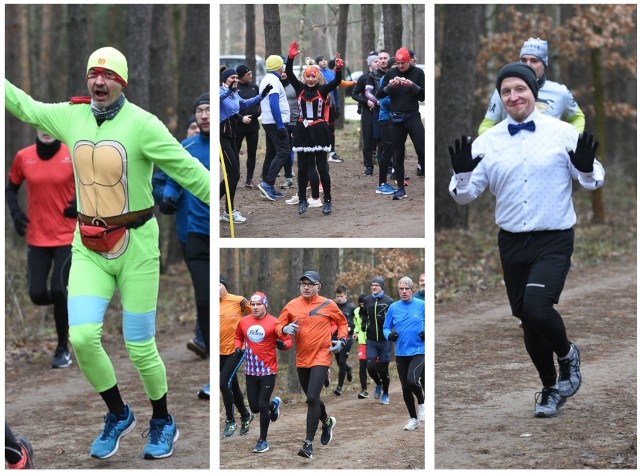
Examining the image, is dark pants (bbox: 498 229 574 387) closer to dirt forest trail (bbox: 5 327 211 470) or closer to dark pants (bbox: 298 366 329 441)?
dark pants (bbox: 298 366 329 441)

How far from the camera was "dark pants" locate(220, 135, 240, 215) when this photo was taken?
17.8 feet

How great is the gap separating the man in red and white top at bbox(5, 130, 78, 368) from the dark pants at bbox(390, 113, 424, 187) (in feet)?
17.3

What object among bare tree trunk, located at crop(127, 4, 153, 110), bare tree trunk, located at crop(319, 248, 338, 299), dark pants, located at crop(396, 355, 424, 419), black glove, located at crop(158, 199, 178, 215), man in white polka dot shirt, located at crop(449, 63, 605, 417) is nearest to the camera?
bare tree trunk, located at crop(319, 248, 338, 299)

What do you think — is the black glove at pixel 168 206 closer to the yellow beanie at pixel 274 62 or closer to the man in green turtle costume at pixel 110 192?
the man in green turtle costume at pixel 110 192

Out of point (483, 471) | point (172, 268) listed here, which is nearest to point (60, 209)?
point (483, 471)

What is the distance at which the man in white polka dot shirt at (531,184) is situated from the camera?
→ 6.19 m

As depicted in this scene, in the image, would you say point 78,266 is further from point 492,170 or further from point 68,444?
point 492,170

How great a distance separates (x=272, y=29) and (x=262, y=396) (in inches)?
72.7

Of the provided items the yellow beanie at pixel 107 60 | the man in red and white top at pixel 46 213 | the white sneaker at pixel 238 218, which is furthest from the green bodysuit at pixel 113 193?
the man in red and white top at pixel 46 213

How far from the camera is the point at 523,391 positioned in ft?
26.3

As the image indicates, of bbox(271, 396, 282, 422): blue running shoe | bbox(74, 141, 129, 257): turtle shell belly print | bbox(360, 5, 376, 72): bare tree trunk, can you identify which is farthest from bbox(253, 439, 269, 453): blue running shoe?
bbox(360, 5, 376, 72): bare tree trunk

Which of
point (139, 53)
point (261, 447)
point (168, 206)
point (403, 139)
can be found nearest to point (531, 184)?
point (403, 139)

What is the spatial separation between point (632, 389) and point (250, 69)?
419 centimetres

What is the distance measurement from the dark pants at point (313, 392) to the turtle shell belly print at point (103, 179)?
4.72 feet
